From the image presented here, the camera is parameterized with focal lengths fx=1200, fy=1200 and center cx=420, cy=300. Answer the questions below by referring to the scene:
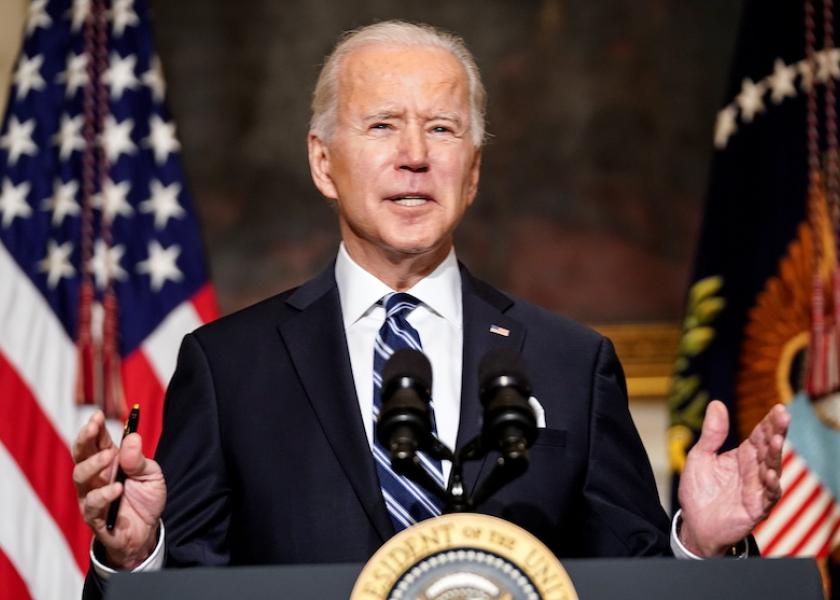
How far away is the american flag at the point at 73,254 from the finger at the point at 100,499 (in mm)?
Result: 2193

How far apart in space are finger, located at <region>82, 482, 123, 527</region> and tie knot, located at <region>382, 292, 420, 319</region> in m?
0.83

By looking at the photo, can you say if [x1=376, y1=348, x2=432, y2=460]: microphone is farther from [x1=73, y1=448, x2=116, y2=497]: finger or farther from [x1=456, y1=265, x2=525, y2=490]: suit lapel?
[x1=456, y1=265, x2=525, y2=490]: suit lapel

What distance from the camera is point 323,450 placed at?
228cm

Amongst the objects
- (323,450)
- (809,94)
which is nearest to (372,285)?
(323,450)

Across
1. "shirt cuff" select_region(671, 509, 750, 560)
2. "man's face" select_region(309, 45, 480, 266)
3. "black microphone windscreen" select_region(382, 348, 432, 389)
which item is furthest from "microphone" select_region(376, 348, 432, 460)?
"man's face" select_region(309, 45, 480, 266)

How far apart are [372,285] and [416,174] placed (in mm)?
A: 258

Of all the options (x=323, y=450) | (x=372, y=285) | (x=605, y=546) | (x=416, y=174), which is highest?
(x=416, y=174)

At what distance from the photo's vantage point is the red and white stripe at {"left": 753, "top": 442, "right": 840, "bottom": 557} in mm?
4129

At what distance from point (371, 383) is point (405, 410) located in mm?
790

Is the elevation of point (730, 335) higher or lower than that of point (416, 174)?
lower

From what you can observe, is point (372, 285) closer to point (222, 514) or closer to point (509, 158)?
point (222, 514)

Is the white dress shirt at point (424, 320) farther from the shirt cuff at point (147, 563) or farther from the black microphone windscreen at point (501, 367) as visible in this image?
the black microphone windscreen at point (501, 367)

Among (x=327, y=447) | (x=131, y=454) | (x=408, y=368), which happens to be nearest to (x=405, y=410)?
(x=408, y=368)

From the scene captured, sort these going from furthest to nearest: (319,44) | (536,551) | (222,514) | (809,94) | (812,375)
Answer: (319,44) → (809,94) → (812,375) → (222,514) → (536,551)
